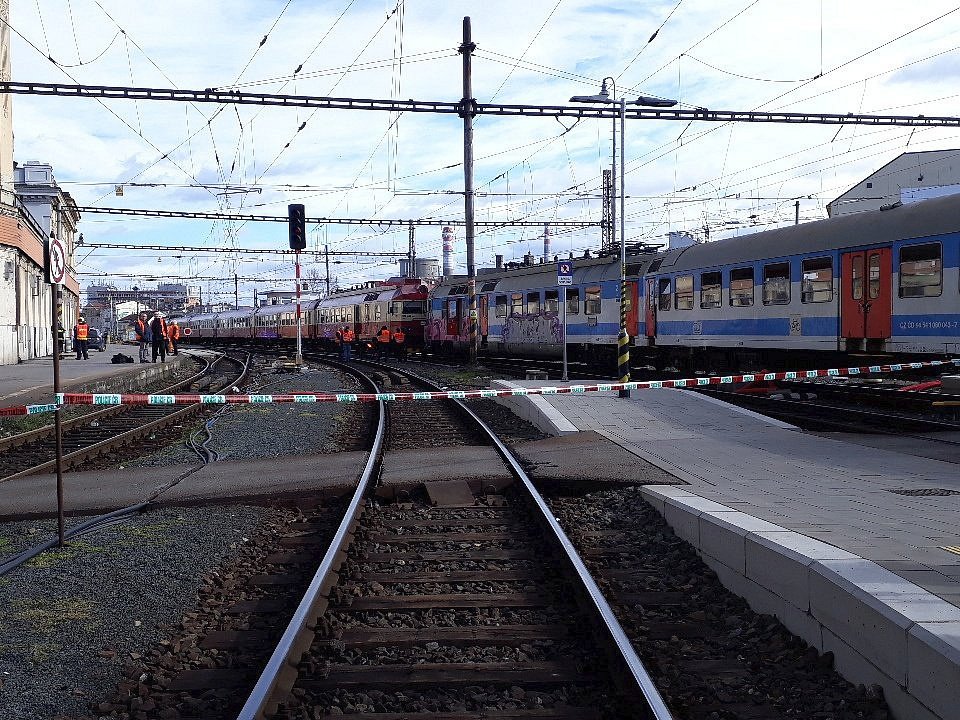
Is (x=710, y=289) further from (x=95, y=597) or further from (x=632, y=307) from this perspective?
(x=95, y=597)

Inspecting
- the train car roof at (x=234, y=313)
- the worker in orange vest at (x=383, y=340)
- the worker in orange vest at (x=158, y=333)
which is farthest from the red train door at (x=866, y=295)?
the train car roof at (x=234, y=313)

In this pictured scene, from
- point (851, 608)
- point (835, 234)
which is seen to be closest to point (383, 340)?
point (835, 234)

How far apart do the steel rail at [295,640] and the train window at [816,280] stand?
44.7 ft

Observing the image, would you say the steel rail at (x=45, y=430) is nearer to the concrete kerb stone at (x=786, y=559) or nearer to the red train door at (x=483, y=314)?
the concrete kerb stone at (x=786, y=559)

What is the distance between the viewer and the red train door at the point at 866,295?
17047 millimetres

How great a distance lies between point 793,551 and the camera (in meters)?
5.04

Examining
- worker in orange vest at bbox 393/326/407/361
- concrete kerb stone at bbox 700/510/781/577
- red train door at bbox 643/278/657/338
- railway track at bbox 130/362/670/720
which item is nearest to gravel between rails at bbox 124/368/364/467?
railway track at bbox 130/362/670/720

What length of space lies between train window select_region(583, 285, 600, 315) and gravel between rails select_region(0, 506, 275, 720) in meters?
20.7

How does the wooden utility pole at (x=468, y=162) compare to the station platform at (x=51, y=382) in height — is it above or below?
above

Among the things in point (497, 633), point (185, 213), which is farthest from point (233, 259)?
point (497, 633)

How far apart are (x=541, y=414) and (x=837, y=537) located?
8.70 m

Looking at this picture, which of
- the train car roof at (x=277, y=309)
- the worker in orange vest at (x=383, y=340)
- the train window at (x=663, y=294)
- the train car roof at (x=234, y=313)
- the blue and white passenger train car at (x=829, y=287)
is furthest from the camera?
the train car roof at (x=234, y=313)

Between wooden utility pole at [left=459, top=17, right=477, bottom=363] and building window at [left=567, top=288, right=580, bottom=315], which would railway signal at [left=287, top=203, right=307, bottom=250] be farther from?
building window at [left=567, top=288, right=580, bottom=315]

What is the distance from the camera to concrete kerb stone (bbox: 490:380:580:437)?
A: 13344 mm
